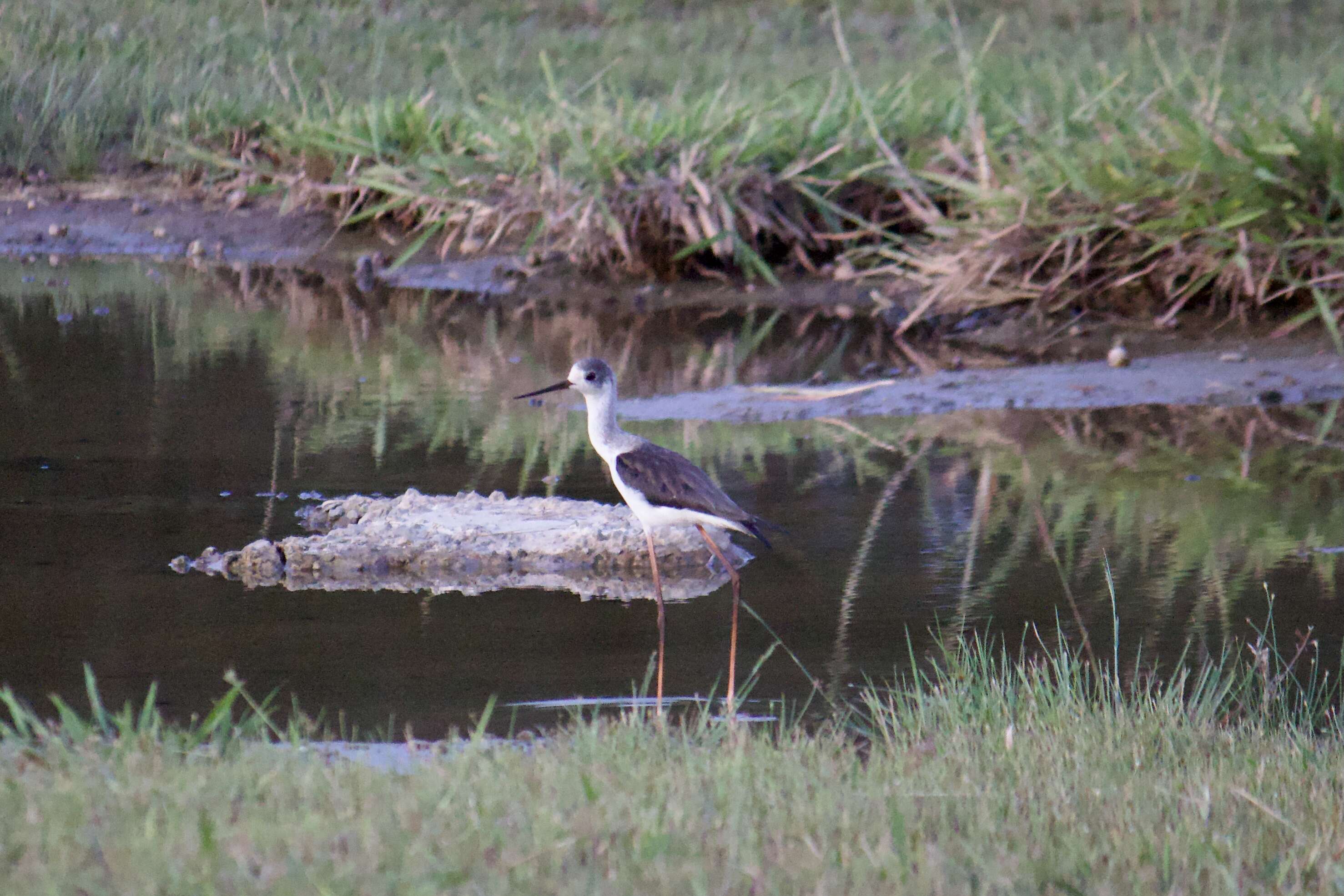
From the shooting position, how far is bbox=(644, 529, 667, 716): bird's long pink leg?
417 centimetres

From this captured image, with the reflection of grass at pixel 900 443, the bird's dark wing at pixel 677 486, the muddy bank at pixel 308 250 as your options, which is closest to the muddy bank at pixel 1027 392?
the reflection of grass at pixel 900 443

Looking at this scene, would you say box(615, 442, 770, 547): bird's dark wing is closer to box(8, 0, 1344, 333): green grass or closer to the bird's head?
the bird's head

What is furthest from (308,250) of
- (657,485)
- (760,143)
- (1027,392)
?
(657,485)

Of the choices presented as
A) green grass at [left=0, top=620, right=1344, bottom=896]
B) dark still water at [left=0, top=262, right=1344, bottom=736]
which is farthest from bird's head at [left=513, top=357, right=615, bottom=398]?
green grass at [left=0, top=620, right=1344, bottom=896]

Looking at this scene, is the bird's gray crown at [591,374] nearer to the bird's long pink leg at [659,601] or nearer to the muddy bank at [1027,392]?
the bird's long pink leg at [659,601]

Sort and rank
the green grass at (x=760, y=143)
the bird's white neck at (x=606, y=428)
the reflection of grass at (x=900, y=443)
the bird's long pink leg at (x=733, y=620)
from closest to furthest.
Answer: the bird's long pink leg at (x=733, y=620) < the bird's white neck at (x=606, y=428) < the reflection of grass at (x=900, y=443) < the green grass at (x=760, y=143)

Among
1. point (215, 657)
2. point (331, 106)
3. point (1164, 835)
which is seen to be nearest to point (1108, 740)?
point (1164, 835)

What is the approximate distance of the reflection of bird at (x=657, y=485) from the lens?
4605mm

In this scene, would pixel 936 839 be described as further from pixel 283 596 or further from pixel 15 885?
pixel 283 596

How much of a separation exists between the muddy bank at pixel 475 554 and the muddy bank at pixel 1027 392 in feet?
6.30

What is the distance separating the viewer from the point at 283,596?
4.86 meters

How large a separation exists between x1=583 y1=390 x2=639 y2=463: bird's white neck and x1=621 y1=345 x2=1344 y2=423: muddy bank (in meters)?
2.30

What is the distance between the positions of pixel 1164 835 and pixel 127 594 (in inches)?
112

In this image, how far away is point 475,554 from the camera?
17.1ft
